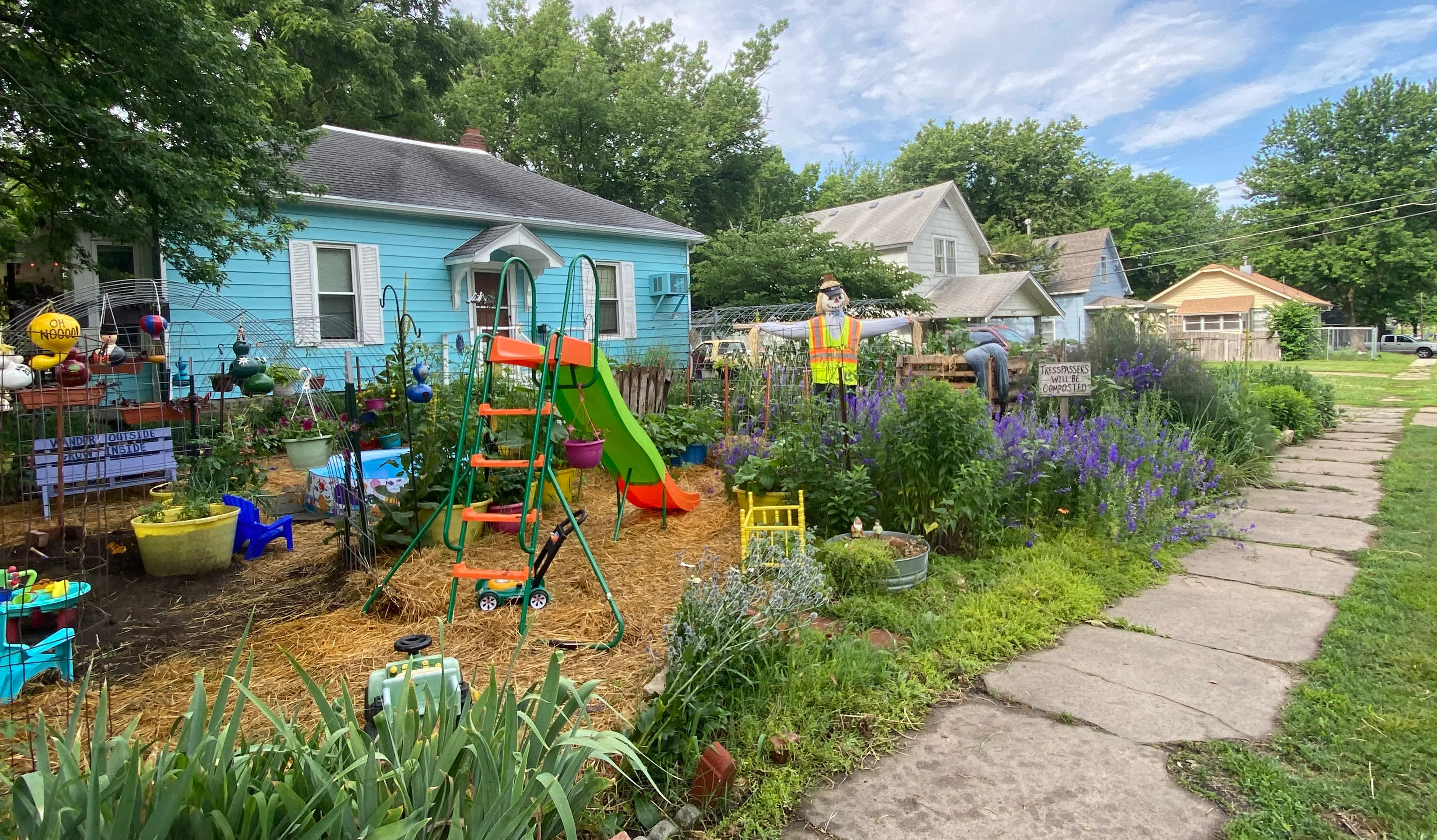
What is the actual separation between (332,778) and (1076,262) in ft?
105

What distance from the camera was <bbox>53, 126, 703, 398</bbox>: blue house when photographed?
8.82 metres

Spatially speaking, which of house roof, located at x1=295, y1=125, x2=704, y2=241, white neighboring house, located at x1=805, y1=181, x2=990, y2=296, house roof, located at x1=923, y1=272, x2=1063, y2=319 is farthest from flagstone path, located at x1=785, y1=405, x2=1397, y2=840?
white neighboring house, located at x1=805, y1=181, x2=990, y2=296

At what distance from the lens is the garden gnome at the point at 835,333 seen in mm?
5918

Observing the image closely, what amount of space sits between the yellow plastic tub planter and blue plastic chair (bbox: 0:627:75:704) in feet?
4.38

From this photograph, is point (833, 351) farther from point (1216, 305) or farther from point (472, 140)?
point (1216, 305)

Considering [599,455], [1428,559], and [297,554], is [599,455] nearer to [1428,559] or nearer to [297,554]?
[297,554]

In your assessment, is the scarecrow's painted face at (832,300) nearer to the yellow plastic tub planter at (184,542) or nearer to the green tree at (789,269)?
the yellow plastic tub planter at (184,542)

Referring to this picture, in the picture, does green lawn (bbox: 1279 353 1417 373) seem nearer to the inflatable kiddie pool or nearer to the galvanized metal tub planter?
the galvanized metal tub planter

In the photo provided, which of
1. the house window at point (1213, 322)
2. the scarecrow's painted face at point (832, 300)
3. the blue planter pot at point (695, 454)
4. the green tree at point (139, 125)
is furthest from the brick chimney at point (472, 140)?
the house window at point (1213, 322)

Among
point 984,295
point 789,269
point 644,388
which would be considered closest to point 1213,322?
point 984,295

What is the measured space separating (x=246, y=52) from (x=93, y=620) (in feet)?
19.0

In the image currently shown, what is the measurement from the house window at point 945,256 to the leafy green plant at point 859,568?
20.9 meters

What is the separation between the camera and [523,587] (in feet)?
11.4

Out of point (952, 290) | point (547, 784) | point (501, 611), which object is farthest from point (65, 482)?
point (952, 290)
